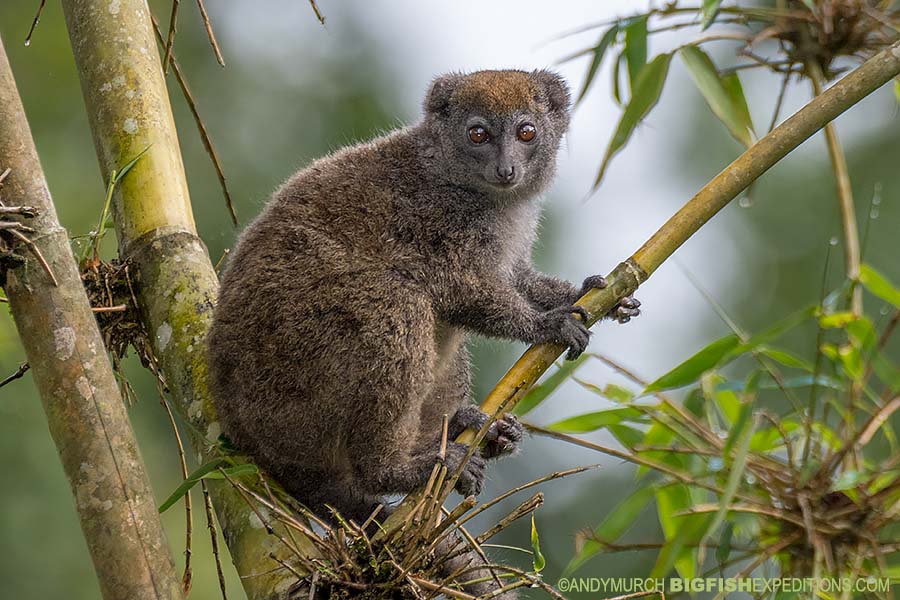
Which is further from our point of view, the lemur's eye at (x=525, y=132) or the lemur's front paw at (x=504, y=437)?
the lemur's eye at (x=525, y=132)

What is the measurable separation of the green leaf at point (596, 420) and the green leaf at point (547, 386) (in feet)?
0.55

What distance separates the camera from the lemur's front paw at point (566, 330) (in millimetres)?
4941

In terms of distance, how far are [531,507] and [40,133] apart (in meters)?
10.3

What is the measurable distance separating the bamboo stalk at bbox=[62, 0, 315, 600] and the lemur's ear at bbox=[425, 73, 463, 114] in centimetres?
176

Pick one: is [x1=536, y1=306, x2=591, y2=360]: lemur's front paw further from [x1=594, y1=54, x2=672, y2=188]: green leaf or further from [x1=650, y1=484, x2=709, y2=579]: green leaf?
[x1=650, y1=484, x2=709, y2=579]: green leaf

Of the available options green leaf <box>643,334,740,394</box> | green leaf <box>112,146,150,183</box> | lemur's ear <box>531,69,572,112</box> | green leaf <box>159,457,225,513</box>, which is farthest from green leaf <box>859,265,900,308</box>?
green leaf <box>112,146,150,183</box>

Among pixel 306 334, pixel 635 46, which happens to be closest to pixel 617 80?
pixel 635 46

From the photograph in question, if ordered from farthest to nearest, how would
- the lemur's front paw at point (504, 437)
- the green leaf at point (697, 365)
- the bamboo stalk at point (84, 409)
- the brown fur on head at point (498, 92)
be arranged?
the brown fur on head at point (498, 92)
the green leaf at point (697, 365)
the lemur's front paw at point (504, 437)
the bamboo stalk at point (84, 409)

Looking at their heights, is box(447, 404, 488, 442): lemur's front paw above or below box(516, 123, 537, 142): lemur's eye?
below

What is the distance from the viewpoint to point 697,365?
5.19 metres

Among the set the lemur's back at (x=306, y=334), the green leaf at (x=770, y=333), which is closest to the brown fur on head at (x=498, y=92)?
the lemur's back at (x=306, y=334)

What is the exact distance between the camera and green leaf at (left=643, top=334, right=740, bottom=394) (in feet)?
16.8

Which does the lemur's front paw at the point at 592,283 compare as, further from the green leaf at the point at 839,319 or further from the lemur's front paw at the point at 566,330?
the green leaf at the point at 839,319

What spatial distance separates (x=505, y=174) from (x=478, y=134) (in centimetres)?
36
